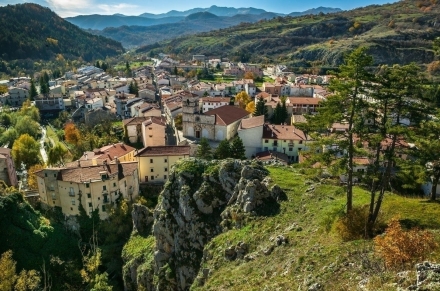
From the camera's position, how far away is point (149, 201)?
5041 centimetres

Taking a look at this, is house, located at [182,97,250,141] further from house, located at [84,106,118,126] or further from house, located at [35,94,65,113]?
house, located at [35,94,65,113]

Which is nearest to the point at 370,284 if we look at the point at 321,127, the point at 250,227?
the point at 321,127

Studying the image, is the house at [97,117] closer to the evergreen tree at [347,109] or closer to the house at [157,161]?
the house at [157,161]

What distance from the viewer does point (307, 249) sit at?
19.7 metres

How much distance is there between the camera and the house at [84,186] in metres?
44.5

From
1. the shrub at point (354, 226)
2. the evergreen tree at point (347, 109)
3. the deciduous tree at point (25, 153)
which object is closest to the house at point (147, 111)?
the deciduous tree at point (25, 153)

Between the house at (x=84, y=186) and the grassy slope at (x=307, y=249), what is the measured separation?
23105 mm

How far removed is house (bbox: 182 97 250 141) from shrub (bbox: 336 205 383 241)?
154ft

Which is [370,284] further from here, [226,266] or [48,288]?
[48,288]

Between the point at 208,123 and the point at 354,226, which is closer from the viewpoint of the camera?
the point at 354,226

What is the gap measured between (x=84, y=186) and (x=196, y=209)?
65.7 feet

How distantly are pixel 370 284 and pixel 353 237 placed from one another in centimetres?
526

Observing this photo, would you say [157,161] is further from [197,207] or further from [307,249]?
[307,249]

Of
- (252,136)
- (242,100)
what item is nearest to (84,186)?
(252,136)
